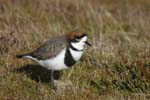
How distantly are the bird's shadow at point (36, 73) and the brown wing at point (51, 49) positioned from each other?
47cm

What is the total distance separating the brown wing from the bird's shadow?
469 millimetres

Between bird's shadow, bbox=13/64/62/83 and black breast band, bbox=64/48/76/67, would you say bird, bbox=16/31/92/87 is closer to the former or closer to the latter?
black breast band, bbox=64/48/76/67

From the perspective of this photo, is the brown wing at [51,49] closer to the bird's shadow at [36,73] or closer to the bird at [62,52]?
the bird at [62,52]

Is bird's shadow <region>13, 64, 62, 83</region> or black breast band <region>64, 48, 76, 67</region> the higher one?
black breast band <region>64, 48, 76, 67</region>

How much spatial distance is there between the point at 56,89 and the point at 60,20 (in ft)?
16.3

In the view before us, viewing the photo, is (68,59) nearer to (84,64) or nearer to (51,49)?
(51,49)

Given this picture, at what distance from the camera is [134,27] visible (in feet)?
37.9

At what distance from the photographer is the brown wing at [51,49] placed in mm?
6523

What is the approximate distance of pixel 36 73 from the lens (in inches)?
287

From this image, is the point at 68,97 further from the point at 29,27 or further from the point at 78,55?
the point at 29,27

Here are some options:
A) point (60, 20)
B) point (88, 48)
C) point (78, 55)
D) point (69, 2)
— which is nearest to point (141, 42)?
point (88, 48)

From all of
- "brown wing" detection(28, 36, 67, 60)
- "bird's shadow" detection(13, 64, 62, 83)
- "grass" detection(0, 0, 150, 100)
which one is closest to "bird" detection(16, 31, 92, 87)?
"brown wing" detection(28, 36, 67, 60)

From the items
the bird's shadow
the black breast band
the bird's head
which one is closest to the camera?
the black breast band

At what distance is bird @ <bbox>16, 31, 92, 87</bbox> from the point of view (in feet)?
21.2
